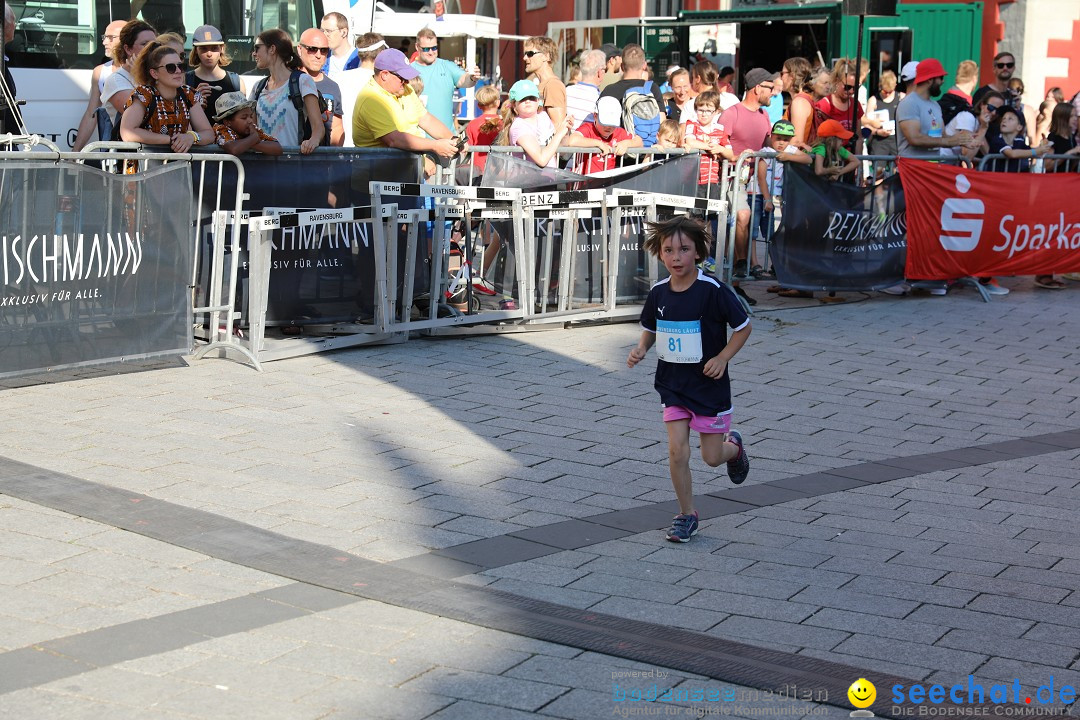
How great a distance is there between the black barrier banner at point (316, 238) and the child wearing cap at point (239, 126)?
4.9 inches

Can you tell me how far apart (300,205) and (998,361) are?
5029 mm

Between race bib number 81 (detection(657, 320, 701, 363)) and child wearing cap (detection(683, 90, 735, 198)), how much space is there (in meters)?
6.59

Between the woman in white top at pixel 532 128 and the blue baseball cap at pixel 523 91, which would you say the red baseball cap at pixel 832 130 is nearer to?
the woman in white top at pixel 532 128

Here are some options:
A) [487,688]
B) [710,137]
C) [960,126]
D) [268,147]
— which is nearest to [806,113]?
[710,137]

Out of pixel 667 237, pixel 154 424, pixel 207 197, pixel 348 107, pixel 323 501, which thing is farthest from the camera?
pixel 348 107

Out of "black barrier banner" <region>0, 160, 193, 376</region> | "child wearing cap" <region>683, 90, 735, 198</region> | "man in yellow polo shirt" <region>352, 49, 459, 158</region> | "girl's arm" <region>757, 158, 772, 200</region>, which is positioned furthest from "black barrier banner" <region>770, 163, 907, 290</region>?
A: "black barrier banner" <region>0, 160, 193, 376</region>

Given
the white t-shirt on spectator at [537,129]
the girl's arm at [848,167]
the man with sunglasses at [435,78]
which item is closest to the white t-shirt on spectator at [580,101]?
the white t-shirt on spectator at [537,129]

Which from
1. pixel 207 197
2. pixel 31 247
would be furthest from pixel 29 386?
pixel 207 197

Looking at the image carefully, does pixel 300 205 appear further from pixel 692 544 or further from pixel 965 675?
pixel 965 675

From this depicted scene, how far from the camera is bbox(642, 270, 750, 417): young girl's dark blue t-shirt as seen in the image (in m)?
5.52

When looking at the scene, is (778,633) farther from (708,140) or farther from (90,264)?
(708,140)

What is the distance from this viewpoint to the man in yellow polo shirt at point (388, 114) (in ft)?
32.8

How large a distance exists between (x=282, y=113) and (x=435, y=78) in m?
5.24

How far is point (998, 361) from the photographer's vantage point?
9.73 metres
